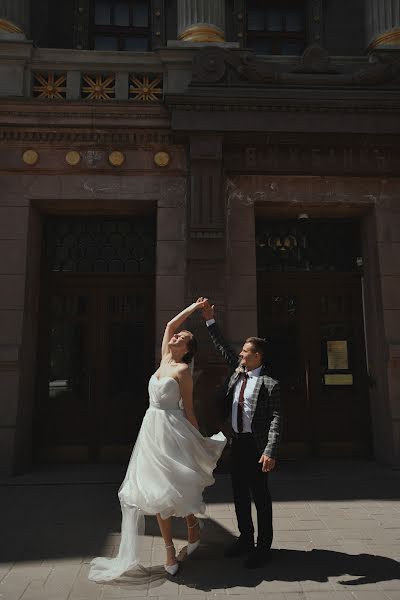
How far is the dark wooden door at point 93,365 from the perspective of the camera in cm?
856

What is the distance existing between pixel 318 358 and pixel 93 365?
413 centimetres

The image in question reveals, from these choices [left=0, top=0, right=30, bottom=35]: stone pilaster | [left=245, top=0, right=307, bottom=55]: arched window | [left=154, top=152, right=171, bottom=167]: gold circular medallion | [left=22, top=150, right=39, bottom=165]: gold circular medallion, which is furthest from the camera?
[left=245, top=0, right=307, bottom=55]: arched window

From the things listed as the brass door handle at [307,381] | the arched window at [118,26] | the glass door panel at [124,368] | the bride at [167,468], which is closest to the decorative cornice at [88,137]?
the glass door panel at [124,368]

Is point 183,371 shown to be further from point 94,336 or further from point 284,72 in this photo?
point 284,72

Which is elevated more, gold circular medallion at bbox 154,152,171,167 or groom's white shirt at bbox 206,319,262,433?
gold circular medallion at bbox 154,152,171,167

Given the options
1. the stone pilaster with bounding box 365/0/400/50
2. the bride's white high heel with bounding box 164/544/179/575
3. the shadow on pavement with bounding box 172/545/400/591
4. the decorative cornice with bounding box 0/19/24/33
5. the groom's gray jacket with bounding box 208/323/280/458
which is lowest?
the shadow on pavement with bounding box 172/545/400/591

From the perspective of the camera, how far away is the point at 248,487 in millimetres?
4531

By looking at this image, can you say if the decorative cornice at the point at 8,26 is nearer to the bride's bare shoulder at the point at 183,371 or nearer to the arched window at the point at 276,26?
the arched window at the point at 276,26

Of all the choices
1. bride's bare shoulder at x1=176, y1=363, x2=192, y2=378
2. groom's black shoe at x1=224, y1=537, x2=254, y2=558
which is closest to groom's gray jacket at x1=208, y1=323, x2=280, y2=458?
bride's bare shoulder at x1=176, y1=363, x2=192, y2=378

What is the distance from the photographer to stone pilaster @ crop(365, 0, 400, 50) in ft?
29.7

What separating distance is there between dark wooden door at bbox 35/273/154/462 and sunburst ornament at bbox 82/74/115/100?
10.5 feet

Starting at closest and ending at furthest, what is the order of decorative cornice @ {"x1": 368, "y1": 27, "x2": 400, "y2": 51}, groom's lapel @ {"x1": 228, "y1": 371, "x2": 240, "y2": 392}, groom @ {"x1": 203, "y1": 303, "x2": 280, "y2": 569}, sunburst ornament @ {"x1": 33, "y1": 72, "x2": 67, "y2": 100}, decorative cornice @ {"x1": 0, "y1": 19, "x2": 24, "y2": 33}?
groom @ {"x1": 203, "y1": 303, "x2": 280, "y2": 569} → groom's lapel @ {"x1": 228, "y1": 371, "x2": 240, "y2": 392} → sunburst ornament @ {"x1": 33, "y1": 72, "x2": 67, "y2": 100} → decorative cornice @ {"x1": 0, "y1": 19, "x2": 24, "y2": 33} → decorative cornice @ {"x1": 368, "y1": 27, "x2": 400, "y2": 51}

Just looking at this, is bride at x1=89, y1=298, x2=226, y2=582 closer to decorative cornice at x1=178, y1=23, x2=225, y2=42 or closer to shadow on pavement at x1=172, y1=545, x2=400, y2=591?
shadow on pavement at x1=172, y1=545, x2=400, y2=591

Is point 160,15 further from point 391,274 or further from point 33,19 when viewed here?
point 391,274
